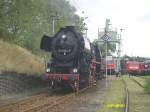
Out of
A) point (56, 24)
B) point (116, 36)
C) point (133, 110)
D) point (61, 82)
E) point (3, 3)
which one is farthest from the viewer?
point (116, 36)

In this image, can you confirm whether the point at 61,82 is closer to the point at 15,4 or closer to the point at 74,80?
the point at 74,80

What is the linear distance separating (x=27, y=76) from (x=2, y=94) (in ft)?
16.0

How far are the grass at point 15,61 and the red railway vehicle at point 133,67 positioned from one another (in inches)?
1492

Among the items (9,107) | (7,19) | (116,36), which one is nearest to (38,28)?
(7,19)

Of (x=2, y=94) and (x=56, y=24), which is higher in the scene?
(x=56, y=24)

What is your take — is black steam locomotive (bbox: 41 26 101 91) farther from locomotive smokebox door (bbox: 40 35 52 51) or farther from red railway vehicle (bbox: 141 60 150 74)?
red railway vehicle (bbox: 141 60 150 74)

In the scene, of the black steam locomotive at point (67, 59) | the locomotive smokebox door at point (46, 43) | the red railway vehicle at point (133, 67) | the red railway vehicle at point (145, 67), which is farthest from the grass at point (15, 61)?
the red railway vehicle at point (145, 67)

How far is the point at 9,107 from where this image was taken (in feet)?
62.7

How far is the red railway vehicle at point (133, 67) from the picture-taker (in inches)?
2913

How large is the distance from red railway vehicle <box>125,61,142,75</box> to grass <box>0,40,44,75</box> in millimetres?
37898

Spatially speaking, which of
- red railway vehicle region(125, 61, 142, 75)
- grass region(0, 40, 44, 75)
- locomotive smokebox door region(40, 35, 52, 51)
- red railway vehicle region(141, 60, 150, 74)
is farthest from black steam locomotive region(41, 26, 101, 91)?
red railway vehicle region(141, 60, 150, 74)

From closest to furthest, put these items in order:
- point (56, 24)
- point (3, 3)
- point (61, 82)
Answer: point (61, 82) < point (3, 3) < point (56, 24)

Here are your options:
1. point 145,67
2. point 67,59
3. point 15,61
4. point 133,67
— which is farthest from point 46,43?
point 145,67

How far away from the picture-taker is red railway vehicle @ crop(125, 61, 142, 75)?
74000 millimetres
